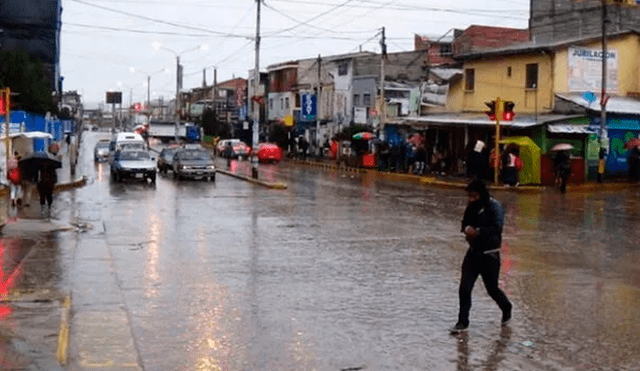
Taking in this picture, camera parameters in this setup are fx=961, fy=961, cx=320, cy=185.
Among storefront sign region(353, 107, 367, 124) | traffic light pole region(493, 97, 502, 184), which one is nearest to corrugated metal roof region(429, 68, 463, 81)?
storefront sign region(353, 107, 367, 124)

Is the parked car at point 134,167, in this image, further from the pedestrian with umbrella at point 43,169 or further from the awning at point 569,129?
the awning at point 569,129

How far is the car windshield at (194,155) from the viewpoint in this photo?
4331 cm

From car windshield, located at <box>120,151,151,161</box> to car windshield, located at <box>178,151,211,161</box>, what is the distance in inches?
69.1

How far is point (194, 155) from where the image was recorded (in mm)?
43750

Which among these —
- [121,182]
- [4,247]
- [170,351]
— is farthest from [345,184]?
[170,351]

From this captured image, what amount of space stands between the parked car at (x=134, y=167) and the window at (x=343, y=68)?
35.8 m

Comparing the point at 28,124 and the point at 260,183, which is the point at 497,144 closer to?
the point at 260,183

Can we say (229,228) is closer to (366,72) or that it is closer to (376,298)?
(376,298)

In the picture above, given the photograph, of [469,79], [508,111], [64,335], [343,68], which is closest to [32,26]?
Answer: [343,68]

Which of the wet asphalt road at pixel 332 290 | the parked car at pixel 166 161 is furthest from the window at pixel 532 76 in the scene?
the parked car at pixel 166 161

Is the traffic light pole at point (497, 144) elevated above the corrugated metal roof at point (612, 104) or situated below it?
below

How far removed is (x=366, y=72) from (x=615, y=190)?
38780 millimetres

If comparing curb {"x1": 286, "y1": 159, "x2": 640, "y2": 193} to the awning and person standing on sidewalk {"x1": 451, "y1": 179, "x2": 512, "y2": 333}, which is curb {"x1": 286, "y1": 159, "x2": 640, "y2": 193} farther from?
person standing on sidewalk {"x1": 451, "y1": 179, "x2": 512, "y2": 333}

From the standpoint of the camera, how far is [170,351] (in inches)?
381
